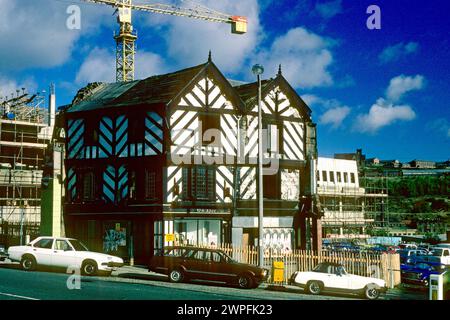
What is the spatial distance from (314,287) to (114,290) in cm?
780

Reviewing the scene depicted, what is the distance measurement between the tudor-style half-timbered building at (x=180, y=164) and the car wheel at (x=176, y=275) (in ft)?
22.3

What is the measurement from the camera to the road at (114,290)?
17.5 meters

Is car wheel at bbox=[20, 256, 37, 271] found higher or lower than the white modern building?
lower

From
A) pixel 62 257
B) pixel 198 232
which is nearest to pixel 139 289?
pixel 62 257

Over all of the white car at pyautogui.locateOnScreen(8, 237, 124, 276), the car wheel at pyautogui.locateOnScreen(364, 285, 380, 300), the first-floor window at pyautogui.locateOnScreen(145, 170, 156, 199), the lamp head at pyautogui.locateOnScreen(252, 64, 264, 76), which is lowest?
the car wheel at pyautogui.locateOnScreen(364, 285, 380, 300)

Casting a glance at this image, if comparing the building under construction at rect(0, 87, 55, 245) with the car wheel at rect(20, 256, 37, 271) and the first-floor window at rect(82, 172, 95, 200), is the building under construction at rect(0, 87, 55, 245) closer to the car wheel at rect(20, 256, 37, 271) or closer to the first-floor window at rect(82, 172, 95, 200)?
the first-floor window at rect(82, 172, 95, 200)

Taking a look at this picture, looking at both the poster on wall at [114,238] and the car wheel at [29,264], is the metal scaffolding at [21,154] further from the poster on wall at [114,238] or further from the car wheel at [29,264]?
the car wheel at [29,264]

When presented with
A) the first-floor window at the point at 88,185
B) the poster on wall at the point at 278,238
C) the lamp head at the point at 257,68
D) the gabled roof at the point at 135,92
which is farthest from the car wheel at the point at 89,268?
the poster on wall at the point at 278,238

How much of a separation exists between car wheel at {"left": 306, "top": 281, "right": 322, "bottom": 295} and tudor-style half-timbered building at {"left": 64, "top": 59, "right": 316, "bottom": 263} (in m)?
10.7

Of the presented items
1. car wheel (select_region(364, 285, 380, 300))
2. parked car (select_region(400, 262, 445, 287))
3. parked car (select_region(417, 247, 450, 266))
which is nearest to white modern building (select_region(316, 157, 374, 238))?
parked car (select_region(417, 247, 450, 266))

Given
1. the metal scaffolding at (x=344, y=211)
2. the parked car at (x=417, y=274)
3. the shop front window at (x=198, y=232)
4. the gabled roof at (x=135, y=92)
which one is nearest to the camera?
the parked car at (x=417, y=274)

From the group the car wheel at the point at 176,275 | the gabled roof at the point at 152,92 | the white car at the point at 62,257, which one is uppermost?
the gabled roof at the point at 152,92

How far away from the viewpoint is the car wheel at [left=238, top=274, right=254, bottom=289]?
74.6 feet

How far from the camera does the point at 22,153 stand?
5838 centimetres
